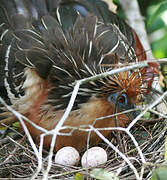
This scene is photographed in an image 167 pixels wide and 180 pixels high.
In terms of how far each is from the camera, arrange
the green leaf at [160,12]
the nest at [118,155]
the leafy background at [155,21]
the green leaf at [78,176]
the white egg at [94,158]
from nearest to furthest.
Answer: the green leaf at [78,176], the nest at [118,155], the white egg at [94,158], the green leaf at [160,12], the leafy background at [155,21]

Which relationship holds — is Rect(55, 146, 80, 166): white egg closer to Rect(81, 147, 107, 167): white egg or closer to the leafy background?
Rect(81, 147, 107, 167): white egg

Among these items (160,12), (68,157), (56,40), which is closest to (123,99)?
(68,157)

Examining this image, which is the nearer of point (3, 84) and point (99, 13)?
point (3, 84)

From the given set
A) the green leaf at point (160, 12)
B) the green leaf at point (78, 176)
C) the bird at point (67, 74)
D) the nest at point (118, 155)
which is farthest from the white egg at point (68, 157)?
the green leaf at point (160, 12)

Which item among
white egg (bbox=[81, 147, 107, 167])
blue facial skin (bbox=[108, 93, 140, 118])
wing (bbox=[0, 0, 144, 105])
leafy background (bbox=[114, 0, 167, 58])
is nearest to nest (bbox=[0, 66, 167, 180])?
white egg (bbox=[81, 147, 107, 167])

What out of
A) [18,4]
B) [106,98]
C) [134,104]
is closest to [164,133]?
[134,104]

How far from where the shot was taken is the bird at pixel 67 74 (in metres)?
3.12

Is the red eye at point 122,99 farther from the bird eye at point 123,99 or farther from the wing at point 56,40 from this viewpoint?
the wing at point 56,40

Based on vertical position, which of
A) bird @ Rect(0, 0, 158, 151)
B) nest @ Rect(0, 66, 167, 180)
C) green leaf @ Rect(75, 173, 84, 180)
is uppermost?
bird @ Rect(0, 0, 158, 151)

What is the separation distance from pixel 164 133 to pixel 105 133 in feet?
1.82

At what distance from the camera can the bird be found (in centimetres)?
312

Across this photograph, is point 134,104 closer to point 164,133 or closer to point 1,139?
point 164,133

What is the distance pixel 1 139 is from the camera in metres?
3.94

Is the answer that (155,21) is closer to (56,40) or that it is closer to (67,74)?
(56,40)
